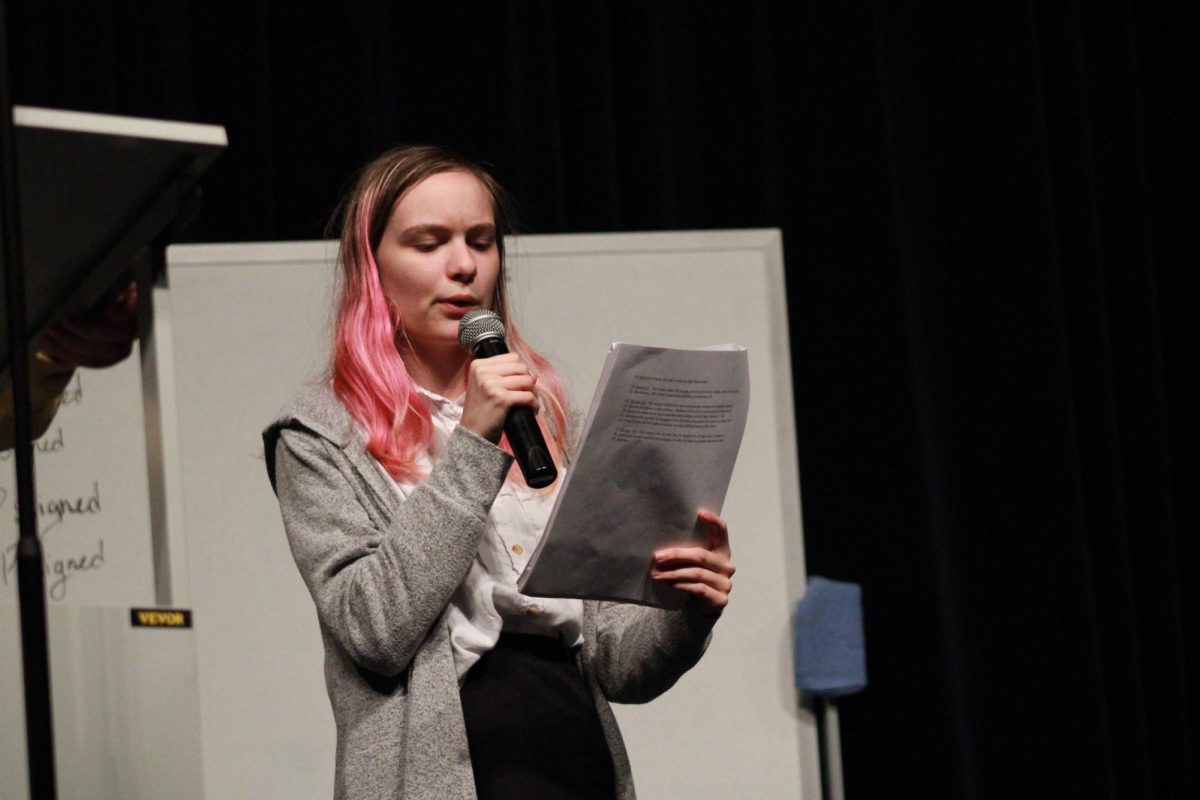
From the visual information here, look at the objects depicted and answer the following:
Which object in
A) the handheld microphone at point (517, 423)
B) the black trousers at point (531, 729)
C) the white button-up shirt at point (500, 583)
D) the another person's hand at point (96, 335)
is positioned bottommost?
the black trousers at point (531, 729)

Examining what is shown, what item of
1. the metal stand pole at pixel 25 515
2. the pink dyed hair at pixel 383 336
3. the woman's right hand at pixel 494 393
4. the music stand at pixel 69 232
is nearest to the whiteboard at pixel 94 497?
the music stand at pixel 69 232

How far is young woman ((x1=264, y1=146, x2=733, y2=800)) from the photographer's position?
1.10m

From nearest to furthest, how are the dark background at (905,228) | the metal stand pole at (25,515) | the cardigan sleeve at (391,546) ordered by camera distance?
1. the metal stand pole at (25,515)
2. the cardigan sleeve at (391,546)
3. the dark background at (905,228)

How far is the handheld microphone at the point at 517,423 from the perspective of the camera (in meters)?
1.10

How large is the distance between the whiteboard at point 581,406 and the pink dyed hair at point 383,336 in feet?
2.31

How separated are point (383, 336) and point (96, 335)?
308 millimetres

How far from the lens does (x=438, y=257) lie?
129 cm

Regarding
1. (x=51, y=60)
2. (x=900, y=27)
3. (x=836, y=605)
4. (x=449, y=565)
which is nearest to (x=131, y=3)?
(x=51, y=60)

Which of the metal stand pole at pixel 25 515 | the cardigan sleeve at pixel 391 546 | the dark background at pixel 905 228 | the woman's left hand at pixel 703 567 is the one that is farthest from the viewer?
the dark background at pixel 905 228

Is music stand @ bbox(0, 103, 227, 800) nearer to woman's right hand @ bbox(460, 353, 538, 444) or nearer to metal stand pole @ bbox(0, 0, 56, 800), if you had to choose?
metal stand pole @ bbox(0, 0, 56, 800)

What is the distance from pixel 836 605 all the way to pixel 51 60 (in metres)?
1.90

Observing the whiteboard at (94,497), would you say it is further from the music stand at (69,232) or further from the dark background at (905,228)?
the dark background at (905,228)

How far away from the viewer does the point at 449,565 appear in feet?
3.55

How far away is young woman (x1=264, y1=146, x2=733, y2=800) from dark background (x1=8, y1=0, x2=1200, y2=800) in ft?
4.75
